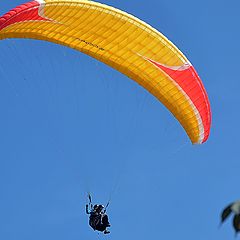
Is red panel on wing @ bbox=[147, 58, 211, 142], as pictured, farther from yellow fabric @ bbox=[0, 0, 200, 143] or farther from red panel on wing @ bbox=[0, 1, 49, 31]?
red panel on wing @ bbox=[0, 1, 49, 31]

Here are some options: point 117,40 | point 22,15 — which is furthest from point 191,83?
point 22,15

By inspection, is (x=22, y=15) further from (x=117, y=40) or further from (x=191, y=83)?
(x=191, y=83)

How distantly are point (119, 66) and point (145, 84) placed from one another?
3.75 ft

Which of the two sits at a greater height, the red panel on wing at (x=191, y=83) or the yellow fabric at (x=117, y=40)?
the yellow fabric at (x=117, y=40)

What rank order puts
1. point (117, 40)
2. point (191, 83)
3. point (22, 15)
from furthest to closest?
point (191, 83) < point (117, 40) < point (22, 15)

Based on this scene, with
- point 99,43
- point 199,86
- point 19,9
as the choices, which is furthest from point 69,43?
point 199,86

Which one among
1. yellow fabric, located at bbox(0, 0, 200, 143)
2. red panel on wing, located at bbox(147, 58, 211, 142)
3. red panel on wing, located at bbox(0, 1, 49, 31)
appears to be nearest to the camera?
red panel on wing, located at bbox(0, 1, 49, 31)

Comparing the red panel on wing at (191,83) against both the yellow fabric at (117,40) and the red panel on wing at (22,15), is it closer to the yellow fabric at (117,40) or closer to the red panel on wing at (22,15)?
the yellow fabric at (117,40)

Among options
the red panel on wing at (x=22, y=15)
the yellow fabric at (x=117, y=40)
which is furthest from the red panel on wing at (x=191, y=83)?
the red panel on wing at (x=22, y=15)

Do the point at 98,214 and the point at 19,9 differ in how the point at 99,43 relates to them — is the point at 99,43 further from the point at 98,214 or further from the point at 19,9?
the point at 98,214

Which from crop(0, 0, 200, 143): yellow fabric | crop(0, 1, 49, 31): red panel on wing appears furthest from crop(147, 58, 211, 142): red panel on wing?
crop(0, 1, 49, 31): red panel on wing

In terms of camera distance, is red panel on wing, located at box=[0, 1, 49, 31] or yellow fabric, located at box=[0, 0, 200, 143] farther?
yellow fabric, located at box=[0, 0, 200, 143]

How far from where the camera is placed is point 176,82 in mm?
15805

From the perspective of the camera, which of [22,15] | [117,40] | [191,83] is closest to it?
[22,15]
